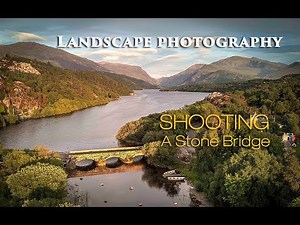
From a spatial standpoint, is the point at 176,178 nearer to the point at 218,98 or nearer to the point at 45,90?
the point at 218,98

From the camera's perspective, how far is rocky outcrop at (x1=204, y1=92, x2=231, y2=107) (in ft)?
29.6

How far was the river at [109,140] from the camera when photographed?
8656 mm

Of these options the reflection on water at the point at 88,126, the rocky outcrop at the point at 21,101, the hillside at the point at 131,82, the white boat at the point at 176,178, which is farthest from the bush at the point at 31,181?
the hillside at the point at 131,82

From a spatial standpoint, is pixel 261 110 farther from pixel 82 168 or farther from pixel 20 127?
pixel 20 127

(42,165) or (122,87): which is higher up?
(122,87)

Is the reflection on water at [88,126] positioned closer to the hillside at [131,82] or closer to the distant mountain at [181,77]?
the hillside at [131,82]

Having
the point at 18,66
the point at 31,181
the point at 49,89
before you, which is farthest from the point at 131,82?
the point at 31,181

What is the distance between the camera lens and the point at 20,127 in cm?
1077

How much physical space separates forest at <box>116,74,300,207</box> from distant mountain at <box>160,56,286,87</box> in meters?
0.31

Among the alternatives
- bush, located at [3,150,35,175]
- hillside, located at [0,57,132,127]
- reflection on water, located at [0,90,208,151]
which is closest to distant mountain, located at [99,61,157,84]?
reflection on water, located at [0,90,208,151]

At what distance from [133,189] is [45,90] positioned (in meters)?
5.09

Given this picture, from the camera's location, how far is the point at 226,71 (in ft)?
30.1

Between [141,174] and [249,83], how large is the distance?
3.50 meters
